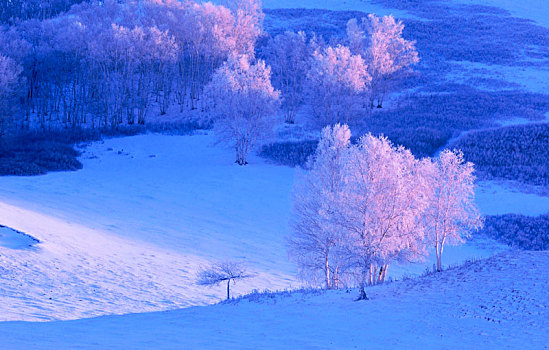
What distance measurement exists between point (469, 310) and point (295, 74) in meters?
50.3

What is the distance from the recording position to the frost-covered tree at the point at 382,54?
59.4 m

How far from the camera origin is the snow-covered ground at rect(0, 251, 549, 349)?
37.1 feet

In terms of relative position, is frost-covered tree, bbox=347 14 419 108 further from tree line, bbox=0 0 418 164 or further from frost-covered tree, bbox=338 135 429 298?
frost-covered tree, bbox=338 135 429 298

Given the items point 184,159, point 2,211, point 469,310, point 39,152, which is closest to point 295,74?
point 184,159

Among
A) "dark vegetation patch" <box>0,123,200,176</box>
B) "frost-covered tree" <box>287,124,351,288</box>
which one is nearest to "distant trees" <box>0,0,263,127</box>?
"dark vegetation patch" <box>0,123,200,176</box>

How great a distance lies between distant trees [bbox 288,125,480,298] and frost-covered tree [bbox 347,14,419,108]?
130 feet

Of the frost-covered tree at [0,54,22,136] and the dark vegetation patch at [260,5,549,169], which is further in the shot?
the dark vegetation patch at [260,5,549,169]

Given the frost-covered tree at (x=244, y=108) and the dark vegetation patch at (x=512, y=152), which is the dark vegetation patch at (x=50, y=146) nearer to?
the frost-covered tree at (x=244, y=108)

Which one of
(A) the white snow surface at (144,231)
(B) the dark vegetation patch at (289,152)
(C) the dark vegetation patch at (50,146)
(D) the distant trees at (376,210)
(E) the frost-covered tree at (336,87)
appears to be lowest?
(A) the white snow surface at (144,231)

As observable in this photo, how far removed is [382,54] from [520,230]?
35.2m

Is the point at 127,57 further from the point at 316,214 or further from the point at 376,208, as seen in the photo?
the point at 376,208

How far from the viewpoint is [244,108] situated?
45.8 m

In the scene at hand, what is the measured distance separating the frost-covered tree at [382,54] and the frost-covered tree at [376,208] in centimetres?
4252

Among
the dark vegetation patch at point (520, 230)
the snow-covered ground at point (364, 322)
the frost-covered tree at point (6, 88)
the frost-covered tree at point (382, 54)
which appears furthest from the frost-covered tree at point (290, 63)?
the snow-covered ground at point (364, 322)
